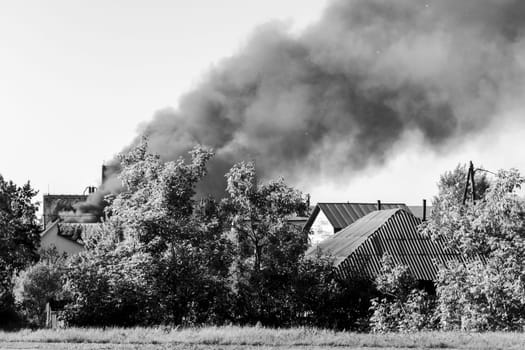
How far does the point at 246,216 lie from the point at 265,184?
4.39ft

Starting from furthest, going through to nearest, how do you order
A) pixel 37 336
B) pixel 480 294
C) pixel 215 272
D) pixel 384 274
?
pixel 384 274 < pixel 215 272 < pixel 480 294 < pixel 37 336

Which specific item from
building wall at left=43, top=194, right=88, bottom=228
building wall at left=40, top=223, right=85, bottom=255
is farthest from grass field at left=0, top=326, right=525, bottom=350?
building wall at left=43, top=194, right=88, bottom=228

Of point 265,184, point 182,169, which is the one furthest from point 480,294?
point 182,169

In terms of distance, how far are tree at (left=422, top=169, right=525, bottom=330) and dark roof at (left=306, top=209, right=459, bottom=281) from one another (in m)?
6.84

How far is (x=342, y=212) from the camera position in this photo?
58.9 m

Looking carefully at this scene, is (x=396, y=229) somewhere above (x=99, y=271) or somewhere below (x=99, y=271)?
above

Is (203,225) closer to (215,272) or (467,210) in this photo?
(215,272)

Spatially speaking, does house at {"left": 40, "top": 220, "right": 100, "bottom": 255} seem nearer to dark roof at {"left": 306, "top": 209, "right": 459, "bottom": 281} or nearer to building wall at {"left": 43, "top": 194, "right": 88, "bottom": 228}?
building wall at {"left": 43, "top": 194, "right": 88, "bottom": 228}

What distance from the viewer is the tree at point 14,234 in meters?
24.7

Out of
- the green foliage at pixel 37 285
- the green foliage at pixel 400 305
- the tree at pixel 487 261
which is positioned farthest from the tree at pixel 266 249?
the green foliage at pixel 37 285

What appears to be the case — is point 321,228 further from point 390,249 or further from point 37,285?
point 37,285

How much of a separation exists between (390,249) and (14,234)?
16365 millimetres

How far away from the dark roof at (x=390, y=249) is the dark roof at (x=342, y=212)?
21.8 meters

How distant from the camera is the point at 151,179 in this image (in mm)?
25172
